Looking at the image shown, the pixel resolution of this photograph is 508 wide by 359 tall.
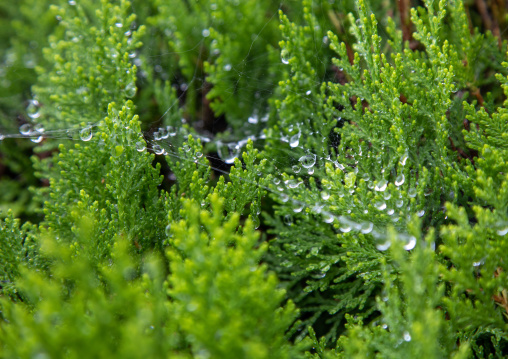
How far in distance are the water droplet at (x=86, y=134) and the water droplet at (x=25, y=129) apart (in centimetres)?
49

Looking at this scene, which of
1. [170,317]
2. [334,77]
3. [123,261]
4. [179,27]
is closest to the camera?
[123,261]

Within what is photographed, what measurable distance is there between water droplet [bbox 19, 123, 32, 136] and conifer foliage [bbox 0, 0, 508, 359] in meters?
0.02

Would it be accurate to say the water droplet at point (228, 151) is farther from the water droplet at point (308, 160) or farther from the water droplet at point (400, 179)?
the water droplet at point (400, 179)

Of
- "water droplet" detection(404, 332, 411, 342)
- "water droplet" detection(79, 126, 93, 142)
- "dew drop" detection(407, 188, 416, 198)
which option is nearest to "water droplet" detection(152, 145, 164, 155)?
"water droplet" detection(79, 126, 93, 142)

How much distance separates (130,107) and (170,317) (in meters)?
0.81

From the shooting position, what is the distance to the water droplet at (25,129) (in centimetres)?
178

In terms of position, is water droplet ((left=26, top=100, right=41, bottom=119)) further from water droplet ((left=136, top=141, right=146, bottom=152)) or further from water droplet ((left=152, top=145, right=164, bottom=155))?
water droplet ((left=136, top=141, right=146, bottom=152))

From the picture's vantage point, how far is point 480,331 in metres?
1.01

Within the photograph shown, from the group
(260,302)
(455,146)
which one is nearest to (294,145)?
(455,146)

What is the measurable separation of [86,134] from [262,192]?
757 mm

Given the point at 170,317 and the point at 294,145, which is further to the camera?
the point at 294,145

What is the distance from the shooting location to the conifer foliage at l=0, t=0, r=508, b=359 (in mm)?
837

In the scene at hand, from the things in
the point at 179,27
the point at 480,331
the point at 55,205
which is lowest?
the point at 55,205

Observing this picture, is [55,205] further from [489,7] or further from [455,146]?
[489,7]
